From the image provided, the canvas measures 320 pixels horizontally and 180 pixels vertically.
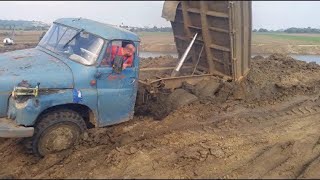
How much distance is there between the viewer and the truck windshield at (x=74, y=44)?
679 centimetres

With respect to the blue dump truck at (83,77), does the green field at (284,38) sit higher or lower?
lower

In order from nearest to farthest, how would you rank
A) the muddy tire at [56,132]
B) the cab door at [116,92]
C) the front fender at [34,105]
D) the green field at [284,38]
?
1. the front fender at [34,105]
2. the muddy tire at [56,132]
3. the cab door at [116,92]
4. the green field at [284,38]

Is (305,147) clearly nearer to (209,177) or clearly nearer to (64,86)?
(209,177)

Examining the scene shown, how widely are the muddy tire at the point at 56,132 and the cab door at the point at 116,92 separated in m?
0.51

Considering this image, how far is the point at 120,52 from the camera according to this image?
275 inches

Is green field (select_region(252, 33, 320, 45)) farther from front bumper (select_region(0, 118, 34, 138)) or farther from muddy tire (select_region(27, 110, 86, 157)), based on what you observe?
front bumper (select_region(0, 118, 34, 138))

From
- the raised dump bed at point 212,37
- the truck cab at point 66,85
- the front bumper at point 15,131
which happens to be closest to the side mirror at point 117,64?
the truck cab at point 66,85

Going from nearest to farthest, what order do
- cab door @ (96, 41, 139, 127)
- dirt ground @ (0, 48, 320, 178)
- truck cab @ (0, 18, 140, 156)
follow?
1. dirt ground @ (0, 48, 320, 178)
2. truck cab @ (0, 18, 140, 156)
3. cab door @ (96, 41, 139, 127)

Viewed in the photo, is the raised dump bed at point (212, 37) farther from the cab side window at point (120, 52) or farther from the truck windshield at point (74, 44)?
the truck windshield at point (74, 44)

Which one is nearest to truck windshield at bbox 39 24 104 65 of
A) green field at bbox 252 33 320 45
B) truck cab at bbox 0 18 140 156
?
truck cab at bbox 0 18 140 156

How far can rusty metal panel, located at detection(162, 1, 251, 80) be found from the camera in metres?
7.98

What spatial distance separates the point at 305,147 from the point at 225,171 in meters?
1.74

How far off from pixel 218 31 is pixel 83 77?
124 inches

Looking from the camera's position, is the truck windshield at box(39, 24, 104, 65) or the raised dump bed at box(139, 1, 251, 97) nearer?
the truck windshield at box(39, 24, 104, 65)
